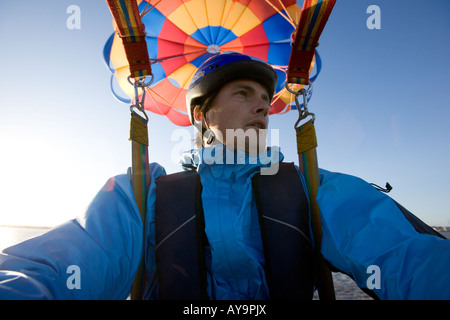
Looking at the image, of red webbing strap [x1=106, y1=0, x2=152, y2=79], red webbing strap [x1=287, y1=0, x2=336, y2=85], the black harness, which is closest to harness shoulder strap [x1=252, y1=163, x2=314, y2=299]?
the black harness

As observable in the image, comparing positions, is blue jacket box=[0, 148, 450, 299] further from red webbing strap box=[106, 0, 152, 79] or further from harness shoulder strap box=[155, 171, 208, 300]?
red webbing strap box=[106, 0, 152, 79]

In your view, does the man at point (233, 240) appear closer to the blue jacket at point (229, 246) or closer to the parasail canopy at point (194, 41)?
the blue jacket at point (229, 246)

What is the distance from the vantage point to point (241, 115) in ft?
5.33

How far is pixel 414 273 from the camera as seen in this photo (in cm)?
87

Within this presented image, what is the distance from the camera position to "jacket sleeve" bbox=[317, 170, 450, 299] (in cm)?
84

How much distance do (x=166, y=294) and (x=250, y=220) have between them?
0.59m

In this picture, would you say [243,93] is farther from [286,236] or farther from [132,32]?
[286,236]

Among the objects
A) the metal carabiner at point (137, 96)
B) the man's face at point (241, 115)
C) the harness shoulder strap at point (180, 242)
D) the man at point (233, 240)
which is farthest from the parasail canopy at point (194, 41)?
A: the harness shoulder strap at point (180, 242)

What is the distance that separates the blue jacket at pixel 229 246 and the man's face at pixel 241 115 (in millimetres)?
162

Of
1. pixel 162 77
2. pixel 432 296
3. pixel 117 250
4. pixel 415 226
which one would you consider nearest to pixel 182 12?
pixel 162 77

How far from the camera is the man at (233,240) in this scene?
0.86m

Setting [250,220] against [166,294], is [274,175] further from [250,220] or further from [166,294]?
[166,294]

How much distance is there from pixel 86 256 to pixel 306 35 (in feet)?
6.05

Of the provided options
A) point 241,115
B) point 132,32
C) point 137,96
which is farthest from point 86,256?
point 132,32
